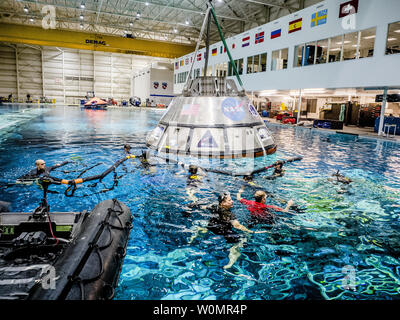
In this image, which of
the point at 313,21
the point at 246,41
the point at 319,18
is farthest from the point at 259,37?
the point at 319,18

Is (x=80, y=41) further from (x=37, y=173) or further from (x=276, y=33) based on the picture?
(x=37, y=173)

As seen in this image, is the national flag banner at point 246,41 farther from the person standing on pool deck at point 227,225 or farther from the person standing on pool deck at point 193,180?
the person standing on pool deck at point 227,225

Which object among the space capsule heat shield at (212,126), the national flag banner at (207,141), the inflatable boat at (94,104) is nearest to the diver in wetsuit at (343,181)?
the space capsule heat shield at (212,126)

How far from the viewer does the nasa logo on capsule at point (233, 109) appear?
962cm

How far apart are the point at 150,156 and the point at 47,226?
599 cm

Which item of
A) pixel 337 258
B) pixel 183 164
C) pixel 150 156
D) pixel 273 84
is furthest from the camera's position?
pixel 273 84

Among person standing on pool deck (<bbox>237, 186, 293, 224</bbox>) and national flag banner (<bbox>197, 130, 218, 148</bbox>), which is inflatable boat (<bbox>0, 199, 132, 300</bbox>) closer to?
person standing on pool deck (<bbox>237, 186, 293, 224</bbox>)

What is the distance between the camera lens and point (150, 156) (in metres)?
9.62

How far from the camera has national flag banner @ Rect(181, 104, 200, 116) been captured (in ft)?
32.0

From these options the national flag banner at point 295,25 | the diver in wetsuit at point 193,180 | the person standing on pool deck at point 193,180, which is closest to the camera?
the person standing on pool deck at point 193,180

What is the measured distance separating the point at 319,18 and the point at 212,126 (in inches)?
631

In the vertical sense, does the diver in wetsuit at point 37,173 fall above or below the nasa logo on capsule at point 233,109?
below
